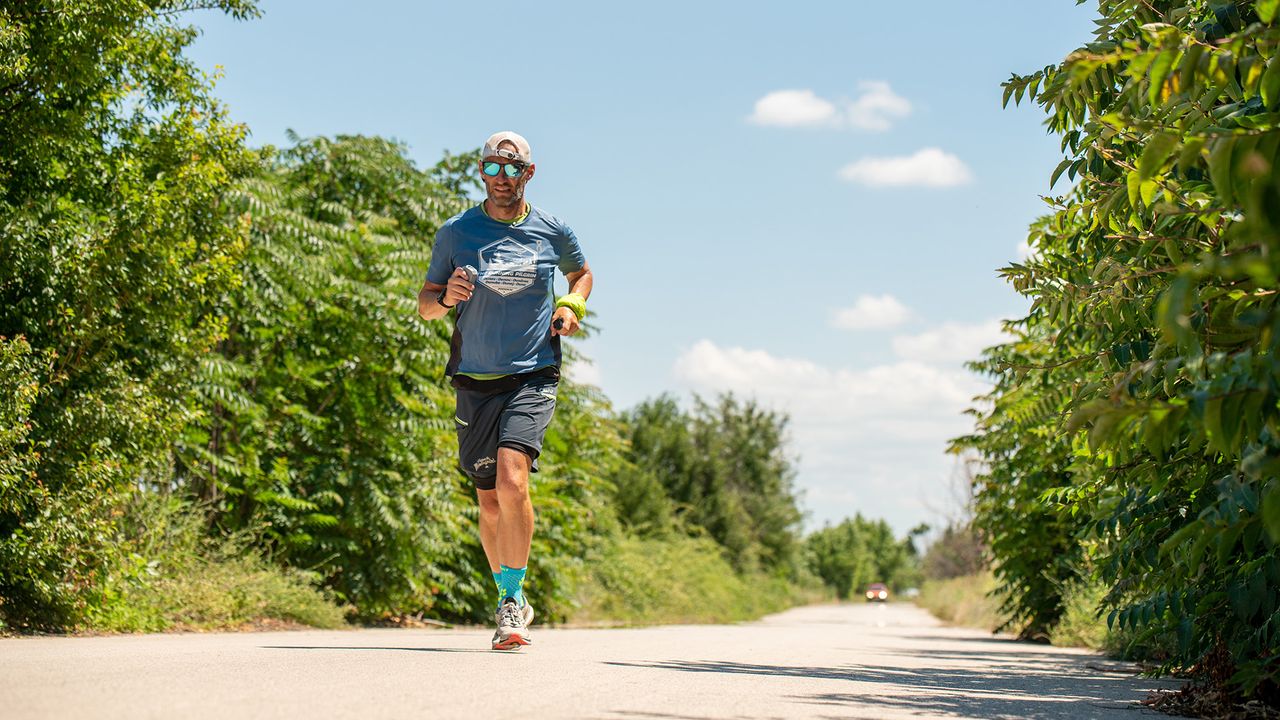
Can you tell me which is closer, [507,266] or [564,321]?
[564,321]

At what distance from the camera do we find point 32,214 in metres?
8.81

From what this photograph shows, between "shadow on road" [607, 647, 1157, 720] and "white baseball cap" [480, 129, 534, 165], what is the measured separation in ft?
9.69

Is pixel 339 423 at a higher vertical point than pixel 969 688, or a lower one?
higher

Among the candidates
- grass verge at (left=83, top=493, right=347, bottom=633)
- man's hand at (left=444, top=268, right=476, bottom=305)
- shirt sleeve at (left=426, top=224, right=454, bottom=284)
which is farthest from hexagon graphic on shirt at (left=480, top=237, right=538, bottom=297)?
grass verge at (left=83, top=493, right=347, bottom=633)

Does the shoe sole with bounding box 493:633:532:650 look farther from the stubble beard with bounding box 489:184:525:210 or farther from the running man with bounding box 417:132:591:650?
the stubble beard with bounding box 489:184:525:210

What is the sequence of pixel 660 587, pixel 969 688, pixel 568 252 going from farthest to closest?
pixel 660 587, pixel 568 252, pixel 969 688

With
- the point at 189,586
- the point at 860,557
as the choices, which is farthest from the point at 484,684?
the point at 860,557

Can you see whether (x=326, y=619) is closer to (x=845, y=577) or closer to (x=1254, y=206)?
(x=1254, y=206)

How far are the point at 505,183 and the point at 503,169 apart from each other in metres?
0.09

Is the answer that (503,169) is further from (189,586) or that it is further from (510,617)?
(189,586)

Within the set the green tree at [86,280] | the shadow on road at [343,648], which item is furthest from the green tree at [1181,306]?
the green tree at [86,280]

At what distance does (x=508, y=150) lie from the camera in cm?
729

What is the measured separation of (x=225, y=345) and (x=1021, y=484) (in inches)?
385

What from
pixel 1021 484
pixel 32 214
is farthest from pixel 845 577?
pixel 32 214
